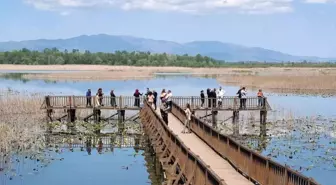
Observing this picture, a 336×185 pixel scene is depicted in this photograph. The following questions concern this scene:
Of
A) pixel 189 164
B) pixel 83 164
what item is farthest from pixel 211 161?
pixel 83 164

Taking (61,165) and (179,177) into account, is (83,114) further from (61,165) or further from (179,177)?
(179,177)

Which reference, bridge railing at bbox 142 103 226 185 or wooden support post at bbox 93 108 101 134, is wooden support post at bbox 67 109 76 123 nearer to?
wooden support post at bbox 93 108 101 134

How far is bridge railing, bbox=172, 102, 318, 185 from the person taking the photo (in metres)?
13.8

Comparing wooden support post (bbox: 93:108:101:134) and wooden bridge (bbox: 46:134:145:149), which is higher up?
wooden support post (bbox: 93:108:101:134)

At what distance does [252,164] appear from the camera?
16859mm

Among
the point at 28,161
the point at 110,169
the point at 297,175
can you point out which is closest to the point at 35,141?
the point at 28,161

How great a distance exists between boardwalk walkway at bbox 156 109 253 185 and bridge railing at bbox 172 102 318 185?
0.65 feet

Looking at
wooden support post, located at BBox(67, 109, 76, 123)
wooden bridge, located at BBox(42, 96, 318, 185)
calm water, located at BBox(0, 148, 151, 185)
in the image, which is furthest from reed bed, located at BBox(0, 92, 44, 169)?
wooden bridge, located at BBox(42, 96, 318, 185)

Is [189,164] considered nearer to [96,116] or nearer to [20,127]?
[20,127]

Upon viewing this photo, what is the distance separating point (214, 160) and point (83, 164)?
9.00 metres

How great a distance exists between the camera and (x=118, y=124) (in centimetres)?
4066

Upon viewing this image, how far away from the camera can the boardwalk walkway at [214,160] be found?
55.7 ft

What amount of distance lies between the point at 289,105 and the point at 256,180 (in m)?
38.2

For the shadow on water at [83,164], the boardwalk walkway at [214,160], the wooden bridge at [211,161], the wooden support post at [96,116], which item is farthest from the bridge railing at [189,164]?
the wooden support post at [96,116]
